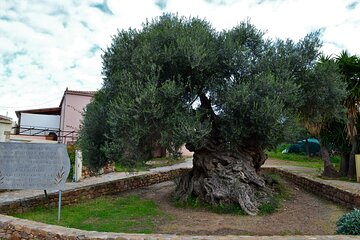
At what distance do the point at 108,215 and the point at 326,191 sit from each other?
744 cm

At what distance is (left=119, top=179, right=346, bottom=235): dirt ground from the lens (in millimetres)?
6844

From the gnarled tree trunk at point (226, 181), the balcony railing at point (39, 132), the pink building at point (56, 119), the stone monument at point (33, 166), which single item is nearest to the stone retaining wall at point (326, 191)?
the gnarled tree trunk at point (226, 181)

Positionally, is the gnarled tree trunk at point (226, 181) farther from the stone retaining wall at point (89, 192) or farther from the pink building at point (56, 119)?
the pink building at point (56, 119)

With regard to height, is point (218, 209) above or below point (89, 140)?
below

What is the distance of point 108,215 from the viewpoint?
8312 mm

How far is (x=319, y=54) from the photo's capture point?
979 centimetres

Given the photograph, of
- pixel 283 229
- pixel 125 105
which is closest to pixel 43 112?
pixel 125 105

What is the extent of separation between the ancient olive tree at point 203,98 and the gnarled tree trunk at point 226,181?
29 mm

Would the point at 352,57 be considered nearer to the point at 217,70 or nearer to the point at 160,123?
the point at 217,70

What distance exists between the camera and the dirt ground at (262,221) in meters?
6.84

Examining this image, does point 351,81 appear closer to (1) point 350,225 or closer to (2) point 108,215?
(1) point 350,225

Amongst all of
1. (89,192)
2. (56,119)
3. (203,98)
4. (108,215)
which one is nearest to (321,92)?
(203,98)

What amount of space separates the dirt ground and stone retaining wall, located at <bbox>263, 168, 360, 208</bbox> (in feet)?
0.88

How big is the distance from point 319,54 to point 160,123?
5529mm
